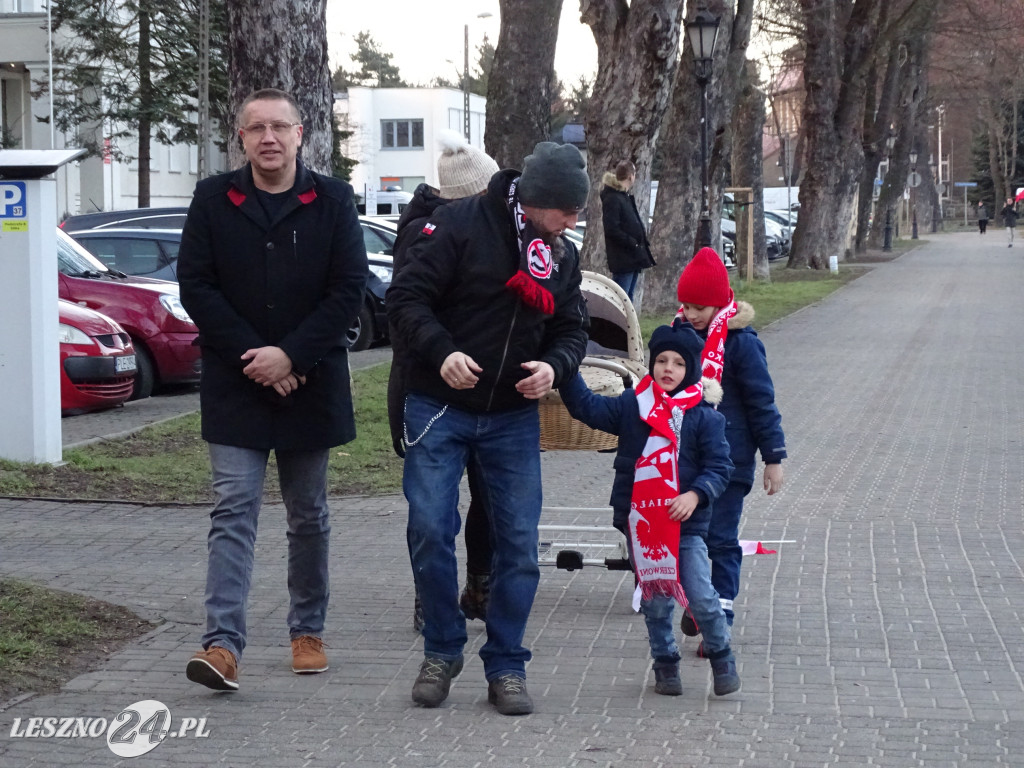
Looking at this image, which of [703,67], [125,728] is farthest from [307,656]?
[703,67]

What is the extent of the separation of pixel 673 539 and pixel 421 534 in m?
0.84

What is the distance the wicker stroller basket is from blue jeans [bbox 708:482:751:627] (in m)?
0.55

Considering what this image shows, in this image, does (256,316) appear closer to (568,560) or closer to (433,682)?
(433,682)

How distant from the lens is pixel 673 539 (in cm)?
489

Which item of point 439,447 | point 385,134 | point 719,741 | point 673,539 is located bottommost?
point 719,741

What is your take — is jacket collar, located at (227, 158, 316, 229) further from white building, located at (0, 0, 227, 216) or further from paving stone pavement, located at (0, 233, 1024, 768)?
white building, located at (0, 0, 227, 216)

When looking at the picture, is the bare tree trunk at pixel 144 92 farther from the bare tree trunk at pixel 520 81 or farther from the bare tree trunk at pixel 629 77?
the bare tree trunk at pixel 629 77

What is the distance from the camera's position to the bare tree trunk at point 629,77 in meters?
17.7

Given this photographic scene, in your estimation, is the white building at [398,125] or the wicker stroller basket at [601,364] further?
the white building at [398,125]

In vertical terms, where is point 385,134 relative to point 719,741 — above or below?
above

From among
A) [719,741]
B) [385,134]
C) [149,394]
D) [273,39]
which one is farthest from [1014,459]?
[385,134]

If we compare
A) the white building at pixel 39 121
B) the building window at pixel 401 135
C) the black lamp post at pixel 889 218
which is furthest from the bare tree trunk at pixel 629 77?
the building window at pixel 401 135

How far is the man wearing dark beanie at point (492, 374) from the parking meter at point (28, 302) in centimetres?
494

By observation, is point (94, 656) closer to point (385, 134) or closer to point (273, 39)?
point (273, 39)
